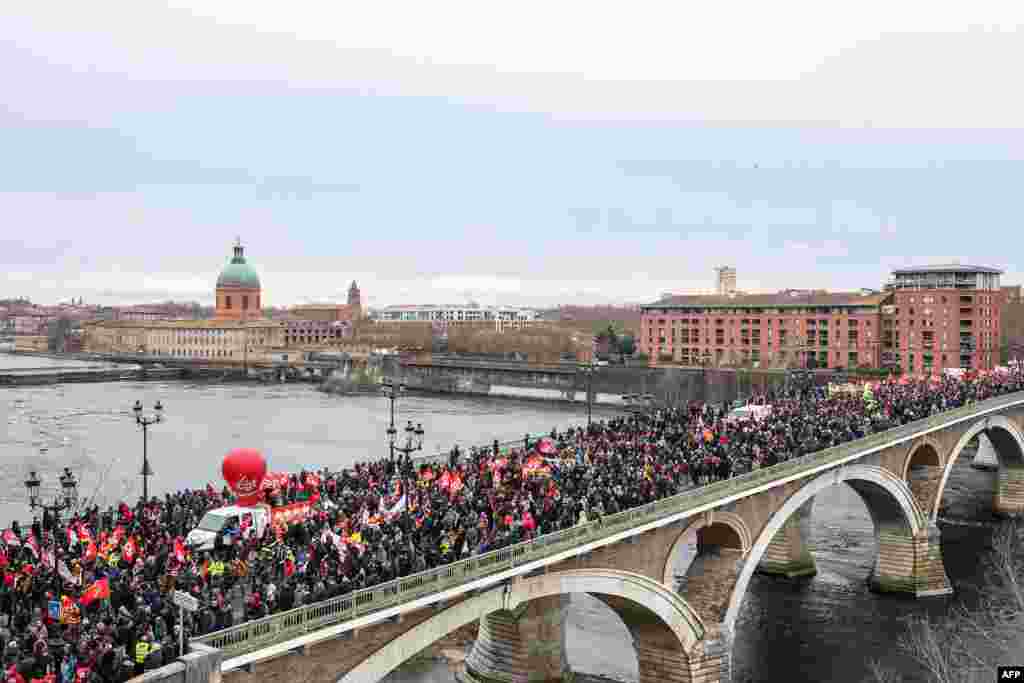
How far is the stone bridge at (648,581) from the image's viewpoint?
15.8 meters

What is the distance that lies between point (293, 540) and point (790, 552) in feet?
80.0

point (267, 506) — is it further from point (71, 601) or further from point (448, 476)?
point (71, 601)

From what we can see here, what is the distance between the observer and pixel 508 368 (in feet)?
396

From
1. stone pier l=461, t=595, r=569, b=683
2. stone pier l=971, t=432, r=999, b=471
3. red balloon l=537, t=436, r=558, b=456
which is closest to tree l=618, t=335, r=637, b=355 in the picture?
stone pier l=971, t=432, r=999, b=471

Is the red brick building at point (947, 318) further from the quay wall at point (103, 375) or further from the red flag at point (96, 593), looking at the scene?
the quay wall at point (103, 375)

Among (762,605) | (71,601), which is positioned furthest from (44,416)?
(71,601)

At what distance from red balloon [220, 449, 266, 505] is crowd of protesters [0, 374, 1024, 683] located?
107cm

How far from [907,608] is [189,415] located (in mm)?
65393

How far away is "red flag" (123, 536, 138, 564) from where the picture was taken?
16969 millimetres

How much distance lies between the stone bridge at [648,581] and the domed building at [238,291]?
149836mm

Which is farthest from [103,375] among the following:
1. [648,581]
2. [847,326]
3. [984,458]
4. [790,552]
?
[648,581]

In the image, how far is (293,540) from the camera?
62.5ft

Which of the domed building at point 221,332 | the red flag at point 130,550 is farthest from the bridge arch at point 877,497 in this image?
the domed building at point 221,332

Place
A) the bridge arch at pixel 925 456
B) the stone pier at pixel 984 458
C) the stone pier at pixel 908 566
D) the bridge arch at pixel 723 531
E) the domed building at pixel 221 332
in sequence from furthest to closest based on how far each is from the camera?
the domed building at pixel 221 332 < the stone pier at pixel 984 458 < the bridge arch at pixel 925 456 < the stone pier at pixel 908 566 < the bridge arch at pixel 723 531
